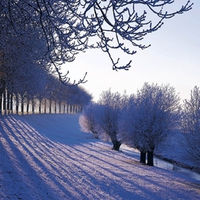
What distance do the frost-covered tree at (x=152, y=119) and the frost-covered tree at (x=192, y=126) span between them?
15.7ft

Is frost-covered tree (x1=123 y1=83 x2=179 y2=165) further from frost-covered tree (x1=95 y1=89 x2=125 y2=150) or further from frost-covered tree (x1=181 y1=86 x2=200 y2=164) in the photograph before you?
frost-covered tree (x1=95 y1=89 x2=125 y2=150)

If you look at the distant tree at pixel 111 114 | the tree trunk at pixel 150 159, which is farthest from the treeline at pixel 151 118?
the distant tree at pixel 111 114

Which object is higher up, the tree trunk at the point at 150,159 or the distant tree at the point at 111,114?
the distant tree at the point at 111,114

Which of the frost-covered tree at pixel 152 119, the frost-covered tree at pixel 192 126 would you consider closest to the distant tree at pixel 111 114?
the frost-covered tree at pixel 152 119

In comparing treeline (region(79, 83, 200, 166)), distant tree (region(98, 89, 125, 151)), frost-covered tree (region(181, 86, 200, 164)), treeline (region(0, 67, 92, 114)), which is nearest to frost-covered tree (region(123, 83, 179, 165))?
treeline (region(79, 83, 200, 166))

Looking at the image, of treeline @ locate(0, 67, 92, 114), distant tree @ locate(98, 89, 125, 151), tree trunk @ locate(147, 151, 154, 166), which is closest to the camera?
treeline @ locate(0, 67, 92, 114)

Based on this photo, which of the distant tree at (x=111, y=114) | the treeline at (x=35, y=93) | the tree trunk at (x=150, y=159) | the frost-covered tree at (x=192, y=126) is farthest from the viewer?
the distant tree at (x=111, y=114)

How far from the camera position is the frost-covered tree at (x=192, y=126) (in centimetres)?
1612

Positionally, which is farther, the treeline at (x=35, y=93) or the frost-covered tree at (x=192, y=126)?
the treeline at (x=35, y=93)

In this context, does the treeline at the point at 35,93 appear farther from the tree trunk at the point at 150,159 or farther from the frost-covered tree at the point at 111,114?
the tree trunk at the point at 150,159

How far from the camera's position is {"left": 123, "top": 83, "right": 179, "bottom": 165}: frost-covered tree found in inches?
883

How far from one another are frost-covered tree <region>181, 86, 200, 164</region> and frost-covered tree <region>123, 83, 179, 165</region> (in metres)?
4.80

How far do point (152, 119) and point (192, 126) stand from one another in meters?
6.19

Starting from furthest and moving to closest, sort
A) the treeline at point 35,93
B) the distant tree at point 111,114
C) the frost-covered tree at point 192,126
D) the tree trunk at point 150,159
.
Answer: the distant tree at point 111,114, the tree trunk at point 150,159, the treeline at point 35,93, the frost-covered tree at point 192,126
